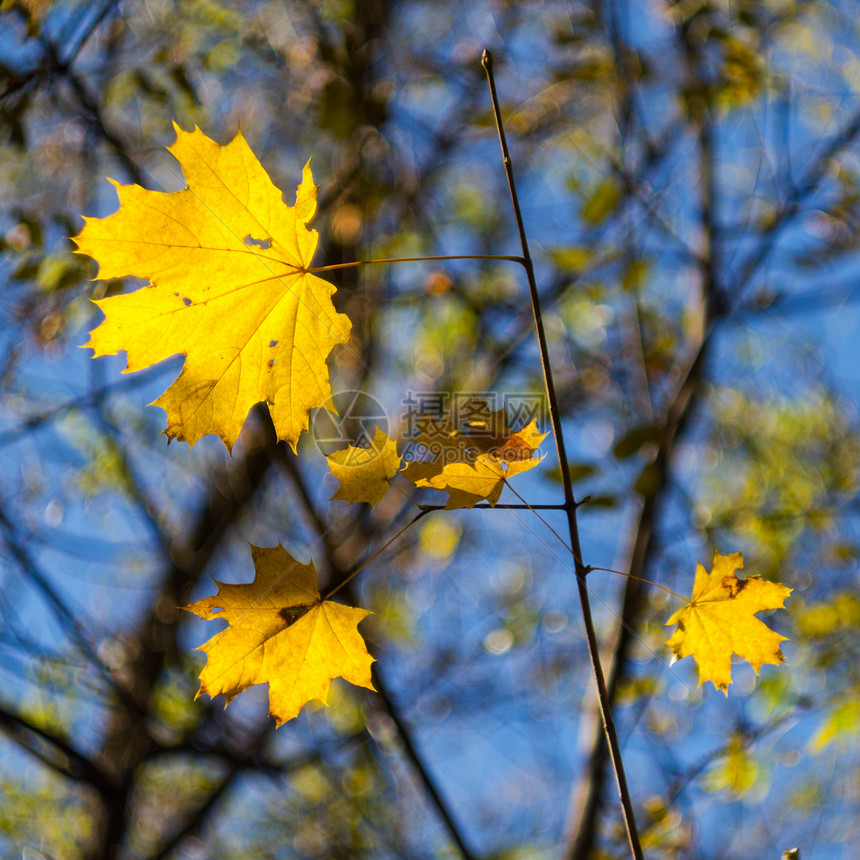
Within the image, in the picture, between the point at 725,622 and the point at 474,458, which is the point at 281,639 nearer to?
the point at 474,458

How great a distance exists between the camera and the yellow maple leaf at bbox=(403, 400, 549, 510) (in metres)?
1.04

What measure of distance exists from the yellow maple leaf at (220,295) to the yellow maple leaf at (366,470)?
0.11 meters

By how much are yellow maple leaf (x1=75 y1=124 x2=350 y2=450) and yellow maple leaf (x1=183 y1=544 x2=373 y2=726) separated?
252 mm

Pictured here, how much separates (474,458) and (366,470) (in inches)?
7.5

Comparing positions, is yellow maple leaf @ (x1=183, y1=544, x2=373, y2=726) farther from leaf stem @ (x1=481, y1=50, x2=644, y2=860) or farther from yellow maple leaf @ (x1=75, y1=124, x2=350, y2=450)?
leaf stem @ (x1=481, y1=50, x2=644, y2=860)

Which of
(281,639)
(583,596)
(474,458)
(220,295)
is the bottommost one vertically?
(583,596)

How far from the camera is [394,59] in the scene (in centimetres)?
370

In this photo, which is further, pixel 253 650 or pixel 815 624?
pixel 815 624

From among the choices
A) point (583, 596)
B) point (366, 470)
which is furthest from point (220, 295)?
point (583, 596)

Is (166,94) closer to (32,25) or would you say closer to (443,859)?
(32,25)

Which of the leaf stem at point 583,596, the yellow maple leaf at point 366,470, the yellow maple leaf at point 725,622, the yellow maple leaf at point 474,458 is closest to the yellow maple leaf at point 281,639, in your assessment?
the yellow maple leaf at point 366,470

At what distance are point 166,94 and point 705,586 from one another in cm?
264

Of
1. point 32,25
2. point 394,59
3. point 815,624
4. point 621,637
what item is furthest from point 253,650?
point 394,59

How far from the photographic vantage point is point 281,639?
1.18m
